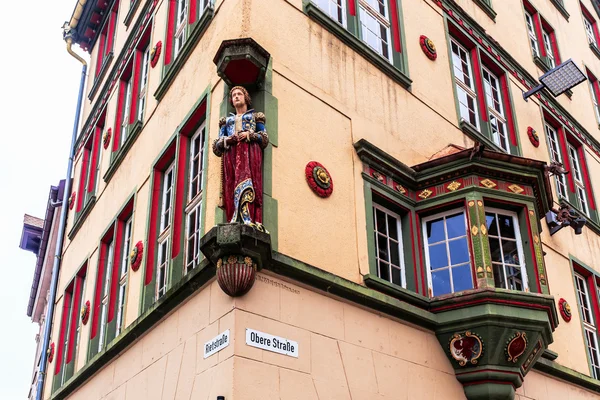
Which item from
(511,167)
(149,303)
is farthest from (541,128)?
(149,303)

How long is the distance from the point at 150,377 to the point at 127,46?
8.67m

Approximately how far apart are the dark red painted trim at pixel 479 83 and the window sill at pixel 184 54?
5.74 meters

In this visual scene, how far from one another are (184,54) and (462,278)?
5.48 metres

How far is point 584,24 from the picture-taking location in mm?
21484

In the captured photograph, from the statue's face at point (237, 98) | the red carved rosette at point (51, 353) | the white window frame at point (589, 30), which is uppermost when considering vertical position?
the white window frame at point (589, 30)

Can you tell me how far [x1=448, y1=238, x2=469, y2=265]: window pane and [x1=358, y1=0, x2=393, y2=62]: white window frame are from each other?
134 inches

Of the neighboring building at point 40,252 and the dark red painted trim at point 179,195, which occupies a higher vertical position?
the neighboring building at point 40,252

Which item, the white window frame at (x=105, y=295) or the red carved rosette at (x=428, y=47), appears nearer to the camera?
the white window frame at (x=105, y=295)

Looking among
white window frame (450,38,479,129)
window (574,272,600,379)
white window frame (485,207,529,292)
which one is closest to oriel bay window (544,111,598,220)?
window (574,272,600,379)

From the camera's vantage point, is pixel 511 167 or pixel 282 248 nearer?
pixel 282 248

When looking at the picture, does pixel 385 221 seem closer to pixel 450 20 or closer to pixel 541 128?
pixel 450 20

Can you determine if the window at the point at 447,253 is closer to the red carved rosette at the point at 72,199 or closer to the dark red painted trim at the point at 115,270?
the dark red painted trim at the point at 115,270

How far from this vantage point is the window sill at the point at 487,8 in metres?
15.5

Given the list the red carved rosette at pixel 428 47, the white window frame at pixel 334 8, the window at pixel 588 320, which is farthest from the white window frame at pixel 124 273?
the window at pixel 588 320
